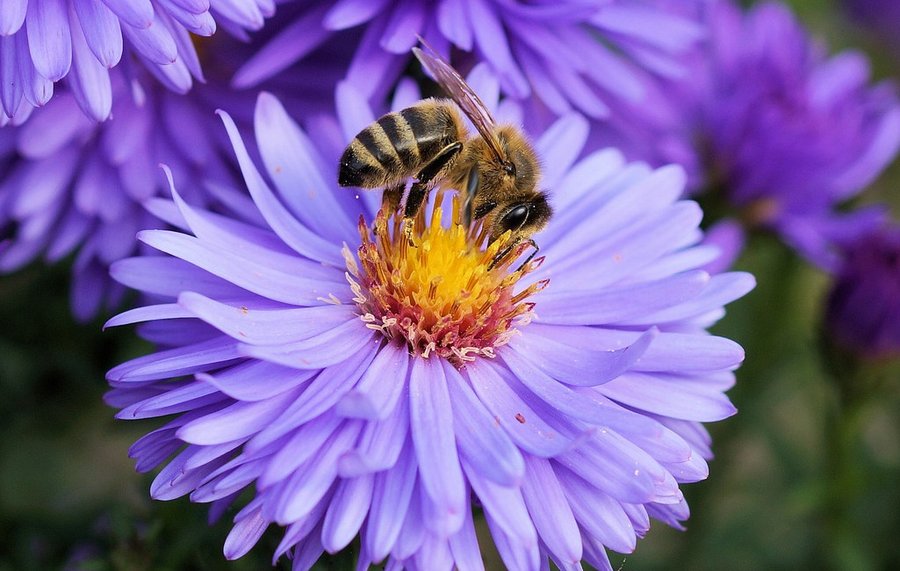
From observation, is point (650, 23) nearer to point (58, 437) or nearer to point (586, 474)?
point (586, 474)

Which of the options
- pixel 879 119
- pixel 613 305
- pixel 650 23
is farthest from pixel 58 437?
pixel 879 119

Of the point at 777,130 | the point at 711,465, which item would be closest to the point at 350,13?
the point at 777,130

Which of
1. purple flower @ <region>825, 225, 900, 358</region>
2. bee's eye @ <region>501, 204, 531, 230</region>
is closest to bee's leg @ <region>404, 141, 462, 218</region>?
bee's eye @ <region>501, 204, 531, 230</region>

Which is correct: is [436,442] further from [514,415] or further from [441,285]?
[441,285]

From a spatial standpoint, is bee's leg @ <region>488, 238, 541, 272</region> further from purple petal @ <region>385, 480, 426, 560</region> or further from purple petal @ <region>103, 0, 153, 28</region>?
purple petal @ <region>103, 0, 153, 28</region>

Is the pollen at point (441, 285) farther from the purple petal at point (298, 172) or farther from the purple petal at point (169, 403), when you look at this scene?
the purple petal at point (169, 403)

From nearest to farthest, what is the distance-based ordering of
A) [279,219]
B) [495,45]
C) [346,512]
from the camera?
[346,512] → [279,219] → [495,45]
